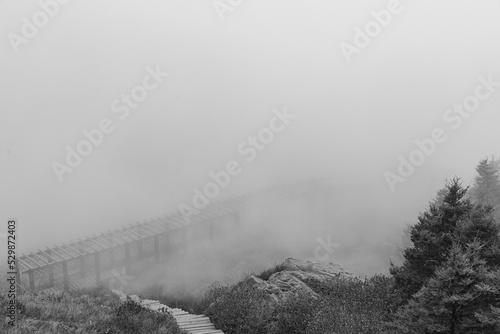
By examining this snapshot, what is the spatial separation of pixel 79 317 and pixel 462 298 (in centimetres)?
899

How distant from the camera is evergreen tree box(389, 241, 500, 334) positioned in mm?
11117

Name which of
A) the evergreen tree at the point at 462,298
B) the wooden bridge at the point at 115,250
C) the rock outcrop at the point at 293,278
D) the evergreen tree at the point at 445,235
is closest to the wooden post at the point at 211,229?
the wooden bridge at the point at 115,250

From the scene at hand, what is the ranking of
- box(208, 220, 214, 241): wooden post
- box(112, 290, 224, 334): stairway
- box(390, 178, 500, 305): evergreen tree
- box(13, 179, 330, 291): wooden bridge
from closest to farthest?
→ box(390, 178, 500, 305): evergreen tree < box(112, 290, 224, 334): stairway < box(13, 179, 330, 291): wooden bridge < box(208, 220, 214, 241): wooden post

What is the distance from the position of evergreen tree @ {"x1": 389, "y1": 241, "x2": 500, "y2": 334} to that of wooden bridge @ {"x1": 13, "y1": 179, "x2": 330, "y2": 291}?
19.5m

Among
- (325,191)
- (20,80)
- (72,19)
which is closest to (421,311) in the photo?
(325,191)

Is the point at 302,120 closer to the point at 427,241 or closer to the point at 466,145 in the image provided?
the point at 466,145

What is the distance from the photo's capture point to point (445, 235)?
13289 millimetres

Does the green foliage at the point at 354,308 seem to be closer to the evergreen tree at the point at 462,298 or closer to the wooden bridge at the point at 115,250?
the evergreen tree at the point at 462,298

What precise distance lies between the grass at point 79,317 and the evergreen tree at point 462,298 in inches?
248

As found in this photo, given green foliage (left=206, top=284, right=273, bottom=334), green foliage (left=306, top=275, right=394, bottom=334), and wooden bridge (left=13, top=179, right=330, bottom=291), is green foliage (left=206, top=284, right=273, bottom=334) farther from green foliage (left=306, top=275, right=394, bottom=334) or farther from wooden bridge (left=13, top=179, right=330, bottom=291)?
wooden bridge (left=13, top=179, right=330, bottom=291)

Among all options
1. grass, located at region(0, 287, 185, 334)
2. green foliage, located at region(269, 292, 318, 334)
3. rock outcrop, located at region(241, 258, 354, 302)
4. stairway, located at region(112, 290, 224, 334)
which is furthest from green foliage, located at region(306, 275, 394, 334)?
grass, located at region(0, 287, 185, 334)

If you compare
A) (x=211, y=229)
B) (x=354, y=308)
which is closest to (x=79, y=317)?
(x=354, y=308)

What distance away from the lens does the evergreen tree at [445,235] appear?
42.9ft

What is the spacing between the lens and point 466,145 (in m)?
77.7
